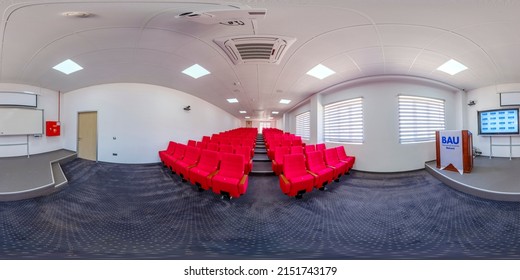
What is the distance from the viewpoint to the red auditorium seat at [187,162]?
384 cm

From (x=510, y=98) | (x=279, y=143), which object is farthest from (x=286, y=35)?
(x=510, y=98)

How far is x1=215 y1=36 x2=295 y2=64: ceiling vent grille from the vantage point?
3.03 metres

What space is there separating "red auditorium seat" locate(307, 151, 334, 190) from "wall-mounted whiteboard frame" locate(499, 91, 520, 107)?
498 centimetres

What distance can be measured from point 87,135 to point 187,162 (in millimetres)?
4692

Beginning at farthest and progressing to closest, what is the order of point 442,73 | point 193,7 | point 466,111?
point 466,111 → point 442,73 → point 193,7

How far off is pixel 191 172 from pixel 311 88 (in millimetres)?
4808

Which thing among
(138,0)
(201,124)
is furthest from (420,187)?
(201,124)

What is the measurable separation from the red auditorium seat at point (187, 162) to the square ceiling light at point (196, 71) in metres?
2.01

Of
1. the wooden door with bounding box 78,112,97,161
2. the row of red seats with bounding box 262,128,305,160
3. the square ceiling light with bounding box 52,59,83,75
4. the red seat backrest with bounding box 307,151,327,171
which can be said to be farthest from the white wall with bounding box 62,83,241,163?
the red seat backrest with bounding box 307,151,327,171

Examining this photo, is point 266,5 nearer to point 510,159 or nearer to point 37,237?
point 37,237

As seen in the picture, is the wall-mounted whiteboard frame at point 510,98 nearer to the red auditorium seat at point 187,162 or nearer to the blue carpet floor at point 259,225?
the blue carpet floor at point 259,225

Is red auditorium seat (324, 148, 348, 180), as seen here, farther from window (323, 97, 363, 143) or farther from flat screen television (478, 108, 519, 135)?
flat screen television (478, 108, 519, 135)

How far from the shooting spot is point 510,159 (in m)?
4.93

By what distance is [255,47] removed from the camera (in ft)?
10.7
